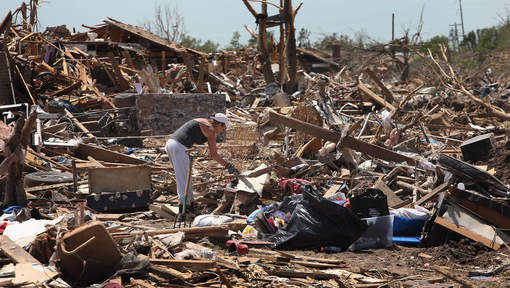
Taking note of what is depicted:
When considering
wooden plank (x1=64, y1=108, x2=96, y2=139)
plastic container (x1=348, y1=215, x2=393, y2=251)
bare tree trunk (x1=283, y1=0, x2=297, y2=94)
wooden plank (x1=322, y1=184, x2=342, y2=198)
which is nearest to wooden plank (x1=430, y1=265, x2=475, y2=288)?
plastic container (x1=348, y1=215, x2=393, y2=251)

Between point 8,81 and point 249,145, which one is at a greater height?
point 8,81

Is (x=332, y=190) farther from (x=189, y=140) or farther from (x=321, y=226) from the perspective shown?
(x=189, y=140)

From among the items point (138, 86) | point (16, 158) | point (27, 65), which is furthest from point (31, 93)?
point (16, 158)

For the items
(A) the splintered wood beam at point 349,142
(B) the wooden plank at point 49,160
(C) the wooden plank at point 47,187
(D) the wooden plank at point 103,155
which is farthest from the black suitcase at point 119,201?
(A) the splintered wood beam at point 349,142

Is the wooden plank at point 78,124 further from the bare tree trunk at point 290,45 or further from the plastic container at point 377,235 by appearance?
the bare tree trunk at point 290,45

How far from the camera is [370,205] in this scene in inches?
261

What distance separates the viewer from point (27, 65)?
15836 mm

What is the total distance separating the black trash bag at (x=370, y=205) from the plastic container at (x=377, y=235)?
0.11m

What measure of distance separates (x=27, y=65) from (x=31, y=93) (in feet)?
2.94

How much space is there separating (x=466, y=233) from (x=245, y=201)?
9.65 feet

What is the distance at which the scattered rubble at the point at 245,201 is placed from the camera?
525 centimetres

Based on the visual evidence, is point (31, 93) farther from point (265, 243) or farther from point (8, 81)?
point (265, 243)

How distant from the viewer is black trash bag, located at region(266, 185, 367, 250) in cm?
631

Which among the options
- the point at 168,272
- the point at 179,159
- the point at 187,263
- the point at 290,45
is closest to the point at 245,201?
the point at 179,159
